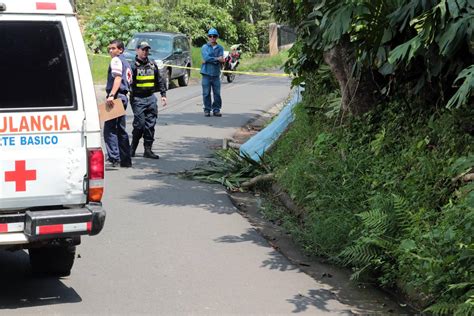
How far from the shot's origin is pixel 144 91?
1359 centimetres

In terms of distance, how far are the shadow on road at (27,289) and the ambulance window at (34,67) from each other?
1.56 metres

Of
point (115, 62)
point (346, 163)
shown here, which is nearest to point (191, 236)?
point (346, 163)

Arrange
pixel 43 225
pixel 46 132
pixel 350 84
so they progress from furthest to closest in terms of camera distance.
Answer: pixel 350 84, pixel 46 132, pixel 43 225

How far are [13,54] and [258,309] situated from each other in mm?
2707

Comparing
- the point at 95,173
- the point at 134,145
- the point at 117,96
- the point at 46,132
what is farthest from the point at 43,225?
the point at 134,145

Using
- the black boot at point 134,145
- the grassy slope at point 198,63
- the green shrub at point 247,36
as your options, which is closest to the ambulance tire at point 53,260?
the black boot at point 134,145

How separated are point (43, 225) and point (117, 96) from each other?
21.6 feet

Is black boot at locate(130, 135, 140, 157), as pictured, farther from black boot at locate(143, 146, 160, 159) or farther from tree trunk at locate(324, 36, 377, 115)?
tree trunk at locate(324, 36, 377, 115)

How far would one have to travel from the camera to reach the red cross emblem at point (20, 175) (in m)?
6.40

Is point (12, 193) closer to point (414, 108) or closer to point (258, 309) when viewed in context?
point (258, 309)

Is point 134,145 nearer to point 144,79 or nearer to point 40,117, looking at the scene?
point 144,79

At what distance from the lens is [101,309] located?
22.1 ft

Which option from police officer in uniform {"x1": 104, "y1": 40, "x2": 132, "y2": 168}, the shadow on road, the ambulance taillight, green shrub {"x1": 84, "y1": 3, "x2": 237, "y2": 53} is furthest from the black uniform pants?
green shrub {"x1": 84, "y1": 3, "x2": 237, "y2": 53}

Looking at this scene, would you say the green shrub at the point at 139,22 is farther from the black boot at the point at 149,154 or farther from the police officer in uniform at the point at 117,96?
the police officer in uniform at the point at 117,96
